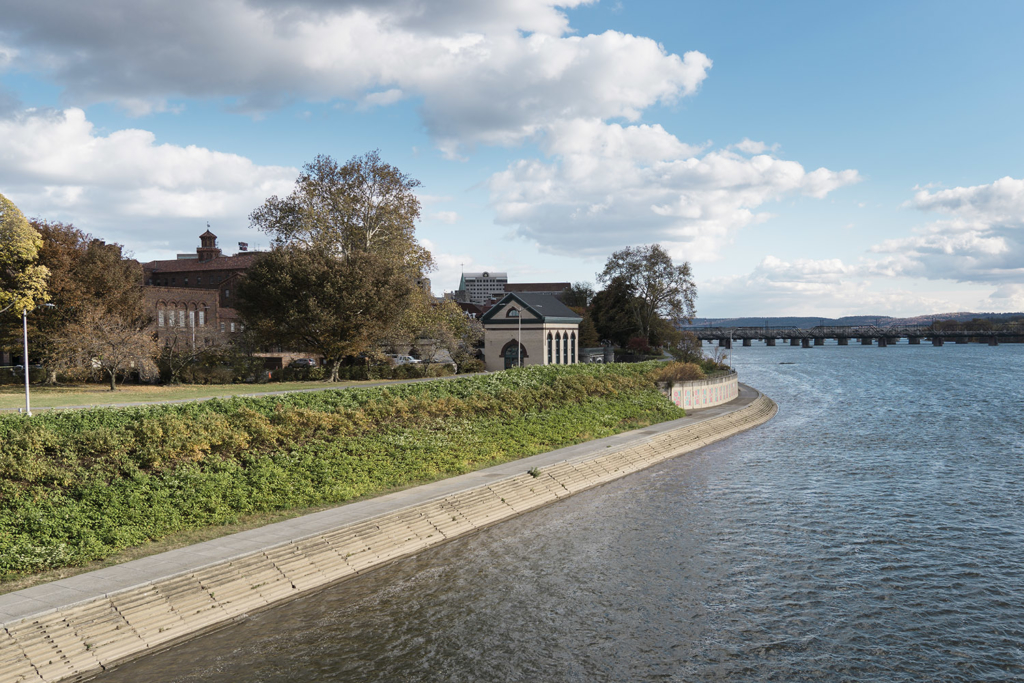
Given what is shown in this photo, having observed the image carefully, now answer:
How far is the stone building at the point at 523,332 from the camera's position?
60.2 meters

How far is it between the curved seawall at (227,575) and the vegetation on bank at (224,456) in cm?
168

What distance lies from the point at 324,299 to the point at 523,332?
57.6 ft

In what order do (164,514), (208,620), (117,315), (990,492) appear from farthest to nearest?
1. (117,315)
2. (990,492)
3. (164,514)
4. (208,620)

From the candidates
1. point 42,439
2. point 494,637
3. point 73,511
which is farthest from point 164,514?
point 494,637

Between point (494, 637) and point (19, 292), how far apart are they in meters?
41.7

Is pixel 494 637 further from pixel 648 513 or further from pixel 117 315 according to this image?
pixel 117 315

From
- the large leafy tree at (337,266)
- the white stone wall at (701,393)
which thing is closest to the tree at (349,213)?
the large leafy tree at (337,266)

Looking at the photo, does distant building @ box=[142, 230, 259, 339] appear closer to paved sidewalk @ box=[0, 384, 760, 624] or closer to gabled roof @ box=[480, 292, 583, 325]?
gabled roof @ box=[480, 292, 583, 325]

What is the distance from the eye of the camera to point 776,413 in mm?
54469

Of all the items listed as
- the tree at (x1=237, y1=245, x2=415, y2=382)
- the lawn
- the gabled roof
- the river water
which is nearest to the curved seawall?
the river water

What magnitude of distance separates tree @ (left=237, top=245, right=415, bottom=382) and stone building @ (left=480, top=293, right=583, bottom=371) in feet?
30.4

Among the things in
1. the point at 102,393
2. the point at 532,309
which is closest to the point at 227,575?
the point at 102,393

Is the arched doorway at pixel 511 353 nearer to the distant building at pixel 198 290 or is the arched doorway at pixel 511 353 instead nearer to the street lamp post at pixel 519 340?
the street lamp post at pixel 519 340

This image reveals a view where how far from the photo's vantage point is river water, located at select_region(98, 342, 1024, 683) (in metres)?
11.9
